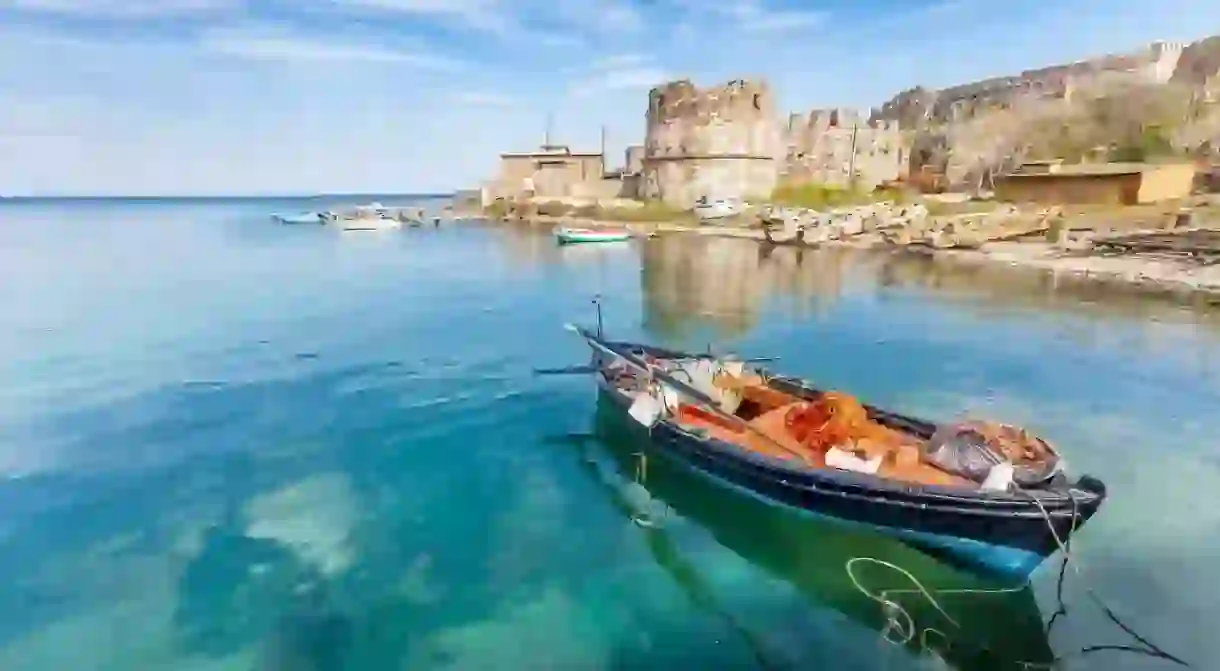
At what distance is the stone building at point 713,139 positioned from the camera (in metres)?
75.3

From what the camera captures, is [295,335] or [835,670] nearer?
[835,670]

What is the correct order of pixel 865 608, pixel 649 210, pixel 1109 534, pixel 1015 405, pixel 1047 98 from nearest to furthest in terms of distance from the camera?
pixel 865 608
pixel 1109 534
pixel 1015 405
pixel 649 210
pixel 1047 98

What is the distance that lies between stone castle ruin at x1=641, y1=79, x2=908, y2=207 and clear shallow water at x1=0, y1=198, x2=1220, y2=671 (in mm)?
47058

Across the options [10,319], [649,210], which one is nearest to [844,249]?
[649,210]

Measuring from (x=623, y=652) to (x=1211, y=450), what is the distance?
13.4 metres

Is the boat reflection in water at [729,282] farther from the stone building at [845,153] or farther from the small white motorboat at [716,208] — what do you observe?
the stone building at [845,153]

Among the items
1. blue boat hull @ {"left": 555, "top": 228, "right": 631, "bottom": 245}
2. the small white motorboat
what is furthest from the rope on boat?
the small white motorboat

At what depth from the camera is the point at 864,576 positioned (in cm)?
1083

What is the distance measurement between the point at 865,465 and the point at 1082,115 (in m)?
88.2

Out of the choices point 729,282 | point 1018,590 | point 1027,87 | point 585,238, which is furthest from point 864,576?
point 1027,87

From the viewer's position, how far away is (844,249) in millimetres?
53688

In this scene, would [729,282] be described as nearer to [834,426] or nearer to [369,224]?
[834,426]

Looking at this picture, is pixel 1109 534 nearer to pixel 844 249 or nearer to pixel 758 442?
pixel 758 442

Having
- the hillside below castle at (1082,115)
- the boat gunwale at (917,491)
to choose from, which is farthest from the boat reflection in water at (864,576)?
the hillside below castle at (1082,115)
